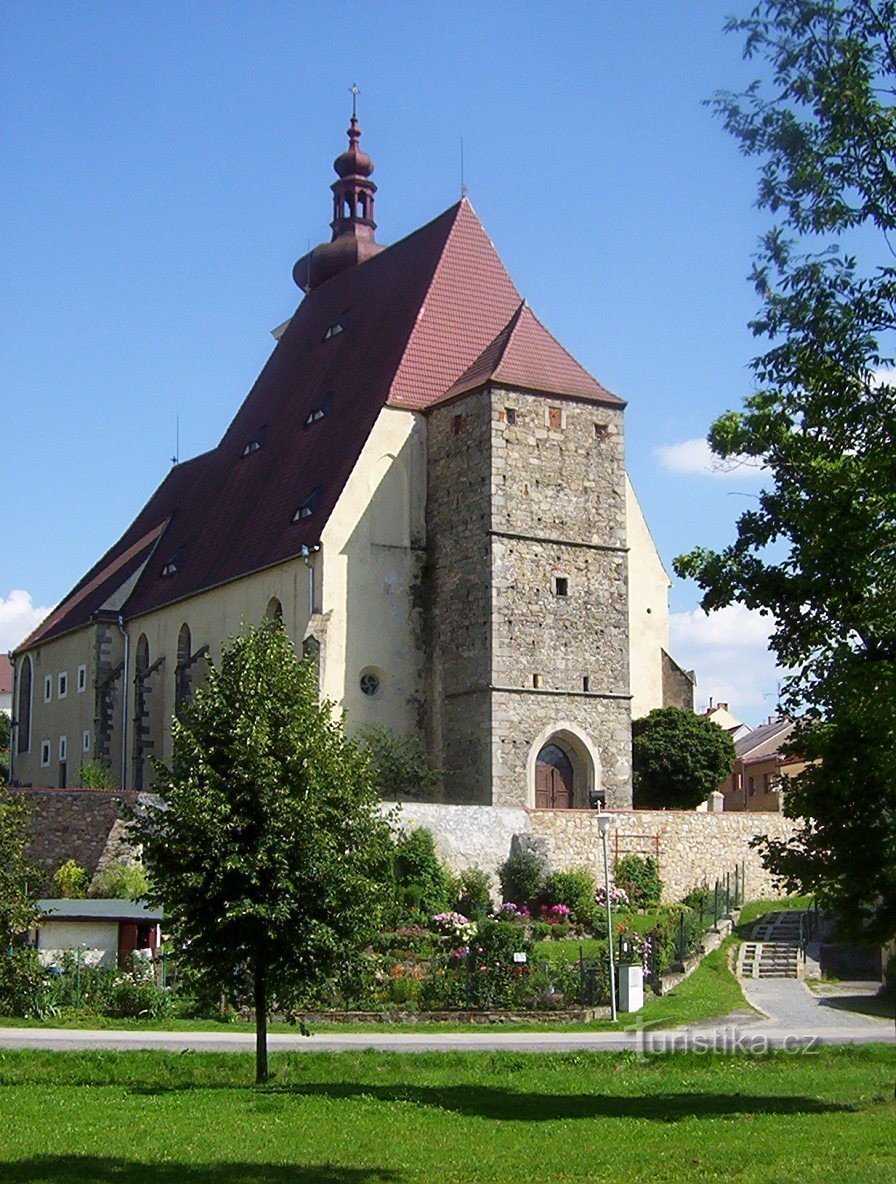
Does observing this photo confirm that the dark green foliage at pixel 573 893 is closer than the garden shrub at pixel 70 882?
No

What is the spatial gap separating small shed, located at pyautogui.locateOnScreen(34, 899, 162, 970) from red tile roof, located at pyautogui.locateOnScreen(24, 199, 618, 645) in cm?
1410

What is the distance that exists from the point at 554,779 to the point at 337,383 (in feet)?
45.1

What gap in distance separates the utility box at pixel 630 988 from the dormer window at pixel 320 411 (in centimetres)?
2281

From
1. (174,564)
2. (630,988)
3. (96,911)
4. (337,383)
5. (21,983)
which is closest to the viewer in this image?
(21,983)

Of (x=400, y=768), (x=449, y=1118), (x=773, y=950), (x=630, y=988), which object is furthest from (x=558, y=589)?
(x=449, y=1118)

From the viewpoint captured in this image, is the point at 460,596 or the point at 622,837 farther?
the point at 460,596

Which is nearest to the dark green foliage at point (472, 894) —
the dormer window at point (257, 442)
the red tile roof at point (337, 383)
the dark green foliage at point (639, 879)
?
the dark green foliage at point (639, 879)

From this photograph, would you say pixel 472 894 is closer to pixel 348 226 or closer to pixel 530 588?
pixel 530 588

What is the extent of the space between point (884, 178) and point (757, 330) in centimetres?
136

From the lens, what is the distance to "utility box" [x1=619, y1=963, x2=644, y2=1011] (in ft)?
89.2

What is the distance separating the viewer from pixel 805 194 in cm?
1152

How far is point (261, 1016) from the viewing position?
18.0 m

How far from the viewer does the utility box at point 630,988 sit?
27203 millimetres

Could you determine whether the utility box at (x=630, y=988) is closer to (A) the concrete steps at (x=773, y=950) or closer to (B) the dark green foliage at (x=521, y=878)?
(A) the concrete steps at (x=773, y=950)
